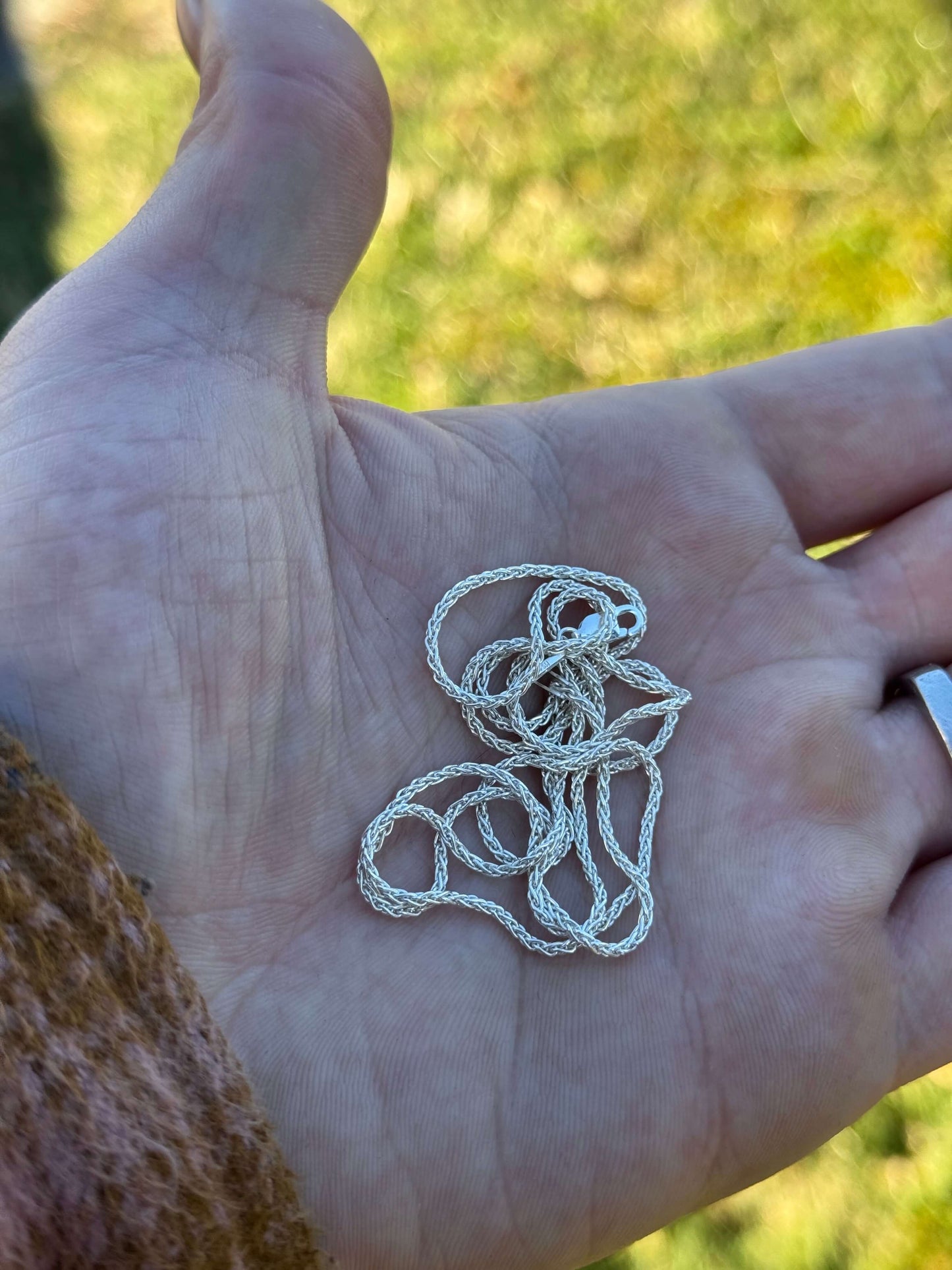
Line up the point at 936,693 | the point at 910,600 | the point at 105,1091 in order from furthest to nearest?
the point at 910,600 < the point at 936,693 < the point at 105,1091

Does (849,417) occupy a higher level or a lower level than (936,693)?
higher

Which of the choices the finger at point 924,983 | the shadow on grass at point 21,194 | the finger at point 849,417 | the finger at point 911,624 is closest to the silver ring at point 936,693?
the finger at point 911,624

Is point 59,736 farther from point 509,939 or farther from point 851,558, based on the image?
A: point 851,558

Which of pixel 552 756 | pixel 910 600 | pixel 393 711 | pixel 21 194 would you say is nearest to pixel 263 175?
pixel 393 711

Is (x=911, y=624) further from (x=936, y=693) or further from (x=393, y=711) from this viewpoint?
(x=393, y=711)

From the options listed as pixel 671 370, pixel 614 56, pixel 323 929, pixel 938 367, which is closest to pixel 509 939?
pixel 323 929

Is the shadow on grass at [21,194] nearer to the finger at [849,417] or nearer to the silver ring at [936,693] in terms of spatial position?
the finger at [849,417]

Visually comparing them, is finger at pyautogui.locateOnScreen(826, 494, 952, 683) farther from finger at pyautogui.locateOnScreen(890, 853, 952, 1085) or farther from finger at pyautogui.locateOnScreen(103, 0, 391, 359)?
finger at pyautogui.locateOnScreen(103, 0, 391, 359)
